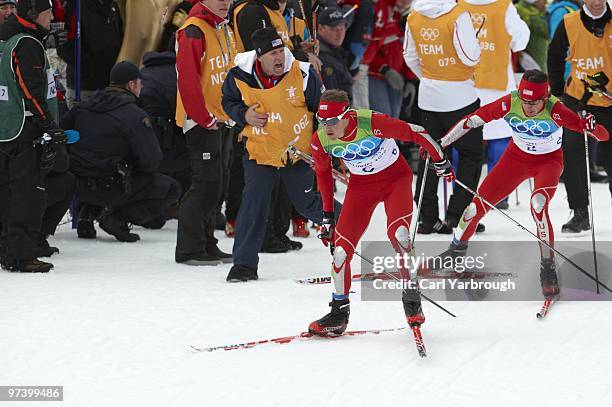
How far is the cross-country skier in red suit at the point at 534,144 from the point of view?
763 centimetres

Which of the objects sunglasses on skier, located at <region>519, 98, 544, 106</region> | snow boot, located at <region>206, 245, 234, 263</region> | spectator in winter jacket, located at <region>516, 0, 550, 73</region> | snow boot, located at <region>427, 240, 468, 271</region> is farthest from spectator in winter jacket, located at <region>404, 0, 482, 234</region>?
spectator in winter jacket, located at <region>516, 0, 550, 73</region>

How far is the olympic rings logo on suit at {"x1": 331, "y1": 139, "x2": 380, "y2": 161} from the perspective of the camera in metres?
6.71

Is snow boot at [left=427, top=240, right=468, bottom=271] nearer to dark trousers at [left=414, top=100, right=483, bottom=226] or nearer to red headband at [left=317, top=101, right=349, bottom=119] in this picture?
dark trousers at [left=414, top=100, right=483, bottom=226]

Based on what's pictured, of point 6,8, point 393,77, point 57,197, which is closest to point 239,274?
point 57,197

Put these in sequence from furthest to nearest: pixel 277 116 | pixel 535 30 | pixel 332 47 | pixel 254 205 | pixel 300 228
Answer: pixel 535 30, pixel 332 47, pixel 300 228, pixel 254 205, pixel 277 116

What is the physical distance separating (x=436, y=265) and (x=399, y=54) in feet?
19.0

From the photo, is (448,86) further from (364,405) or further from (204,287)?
(364,405)

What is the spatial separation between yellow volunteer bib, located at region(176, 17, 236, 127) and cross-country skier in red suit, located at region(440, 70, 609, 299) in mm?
2147

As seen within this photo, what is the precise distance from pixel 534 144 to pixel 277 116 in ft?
6.05

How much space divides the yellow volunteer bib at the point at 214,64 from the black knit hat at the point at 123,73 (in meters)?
1.22

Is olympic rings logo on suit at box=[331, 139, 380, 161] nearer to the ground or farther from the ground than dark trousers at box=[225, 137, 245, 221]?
farther from the ground

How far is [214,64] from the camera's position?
9016 millimetres

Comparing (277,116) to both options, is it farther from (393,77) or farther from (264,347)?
(393,77)

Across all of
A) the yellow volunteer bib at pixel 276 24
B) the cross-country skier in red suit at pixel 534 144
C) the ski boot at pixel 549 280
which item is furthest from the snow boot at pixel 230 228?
the ski boot at pixel 549 280
